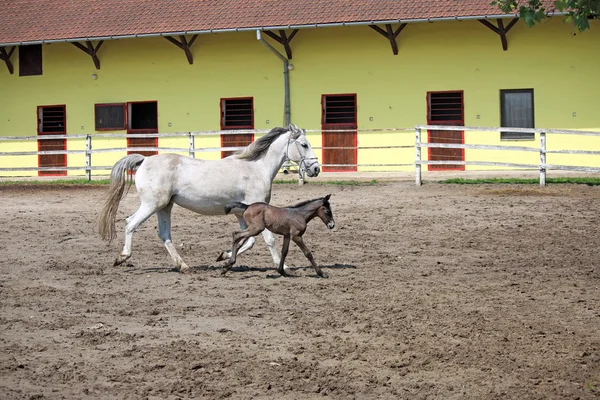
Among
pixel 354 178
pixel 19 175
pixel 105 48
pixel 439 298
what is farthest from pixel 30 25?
pixel 439 298

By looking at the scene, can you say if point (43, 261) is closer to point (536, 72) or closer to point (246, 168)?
point (246, 168)

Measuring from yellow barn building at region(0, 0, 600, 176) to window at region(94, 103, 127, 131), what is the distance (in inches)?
1.6

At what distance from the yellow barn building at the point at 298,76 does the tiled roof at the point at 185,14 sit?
0.21 ft

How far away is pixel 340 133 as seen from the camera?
26172 millimetres

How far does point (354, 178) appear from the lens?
79.3ft

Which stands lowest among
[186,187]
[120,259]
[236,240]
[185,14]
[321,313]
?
[321,313]

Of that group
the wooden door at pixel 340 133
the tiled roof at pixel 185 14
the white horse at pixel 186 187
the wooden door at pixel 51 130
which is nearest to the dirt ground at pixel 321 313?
the white horse at pixel 186 187

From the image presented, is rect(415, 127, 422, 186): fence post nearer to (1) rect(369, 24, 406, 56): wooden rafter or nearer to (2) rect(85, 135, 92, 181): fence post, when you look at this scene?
(1) rect(369, 24, 406, 56): wooden rafter

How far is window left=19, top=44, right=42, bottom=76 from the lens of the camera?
29.0 m

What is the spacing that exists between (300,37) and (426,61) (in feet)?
11.5

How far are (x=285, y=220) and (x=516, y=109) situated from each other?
49.1ft

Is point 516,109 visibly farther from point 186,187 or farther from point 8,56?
point 8,56

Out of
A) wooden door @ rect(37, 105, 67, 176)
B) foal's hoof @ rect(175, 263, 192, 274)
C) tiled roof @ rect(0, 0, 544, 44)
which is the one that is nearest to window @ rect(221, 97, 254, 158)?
tiled roof @ rect(0, 0, 544, 44)

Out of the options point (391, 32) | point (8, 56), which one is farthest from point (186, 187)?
point (8, 56)
